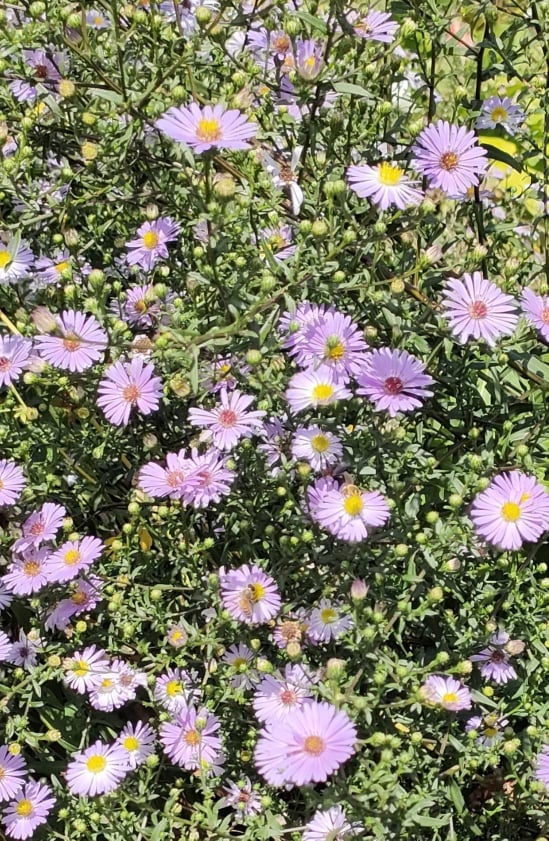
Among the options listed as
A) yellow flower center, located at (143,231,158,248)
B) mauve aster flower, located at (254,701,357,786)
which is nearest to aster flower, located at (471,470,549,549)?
mauve aster flower, located at (254,701,357,786)

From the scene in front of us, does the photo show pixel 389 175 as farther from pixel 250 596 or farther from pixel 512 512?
pixel 250 596

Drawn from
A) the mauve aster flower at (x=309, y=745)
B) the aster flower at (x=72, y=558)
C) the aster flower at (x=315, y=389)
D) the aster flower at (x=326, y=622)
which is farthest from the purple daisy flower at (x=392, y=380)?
the aster flower at (x=72, y=558)

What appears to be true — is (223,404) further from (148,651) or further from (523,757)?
(523,757)

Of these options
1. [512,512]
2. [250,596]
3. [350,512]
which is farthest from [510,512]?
[250,596]

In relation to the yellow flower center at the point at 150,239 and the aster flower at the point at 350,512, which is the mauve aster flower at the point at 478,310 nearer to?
the aster flower at the point at 350,512

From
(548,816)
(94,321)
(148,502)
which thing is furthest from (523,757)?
(94,321)

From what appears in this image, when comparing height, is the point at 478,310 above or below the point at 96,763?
above
